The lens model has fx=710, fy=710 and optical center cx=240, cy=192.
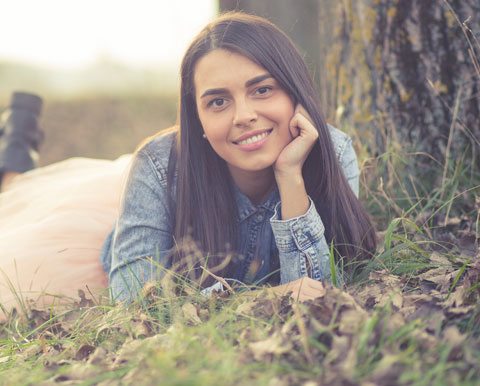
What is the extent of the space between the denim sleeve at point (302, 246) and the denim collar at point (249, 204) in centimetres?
21

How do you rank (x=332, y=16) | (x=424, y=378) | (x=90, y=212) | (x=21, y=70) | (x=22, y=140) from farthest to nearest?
(x=21, y=70) < (x=22, y=140) < (x=332, y=16) < (x=90, y=212) < (x=424, y=378)

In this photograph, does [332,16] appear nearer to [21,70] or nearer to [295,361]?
[295,361]

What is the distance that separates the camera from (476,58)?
3500mm

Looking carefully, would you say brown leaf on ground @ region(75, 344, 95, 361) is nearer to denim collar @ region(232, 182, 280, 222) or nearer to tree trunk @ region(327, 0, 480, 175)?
denim collar @ region(232, 182, 280, 222)

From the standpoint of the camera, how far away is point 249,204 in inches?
127

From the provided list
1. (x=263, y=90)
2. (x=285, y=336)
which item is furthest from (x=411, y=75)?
(x=285, y=336)

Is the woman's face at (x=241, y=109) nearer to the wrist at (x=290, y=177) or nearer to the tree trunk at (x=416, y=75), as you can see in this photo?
the wrist at (x=290, y=177)

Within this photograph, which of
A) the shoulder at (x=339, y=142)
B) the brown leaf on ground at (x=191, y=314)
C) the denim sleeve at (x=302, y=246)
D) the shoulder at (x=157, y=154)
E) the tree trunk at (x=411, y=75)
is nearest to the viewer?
the brown leaf on ground at (x=191, y=314)

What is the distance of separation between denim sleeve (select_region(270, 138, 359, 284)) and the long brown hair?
0.39ft

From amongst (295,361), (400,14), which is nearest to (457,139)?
(400,14)

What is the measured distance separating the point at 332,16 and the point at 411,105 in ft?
3.11

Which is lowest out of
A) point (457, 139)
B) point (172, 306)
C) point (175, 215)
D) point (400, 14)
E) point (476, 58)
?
point (172, 306)

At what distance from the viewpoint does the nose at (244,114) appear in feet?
9.33

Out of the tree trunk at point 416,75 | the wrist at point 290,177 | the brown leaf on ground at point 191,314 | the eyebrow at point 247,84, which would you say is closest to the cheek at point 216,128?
the eyebrow at point 247,84
